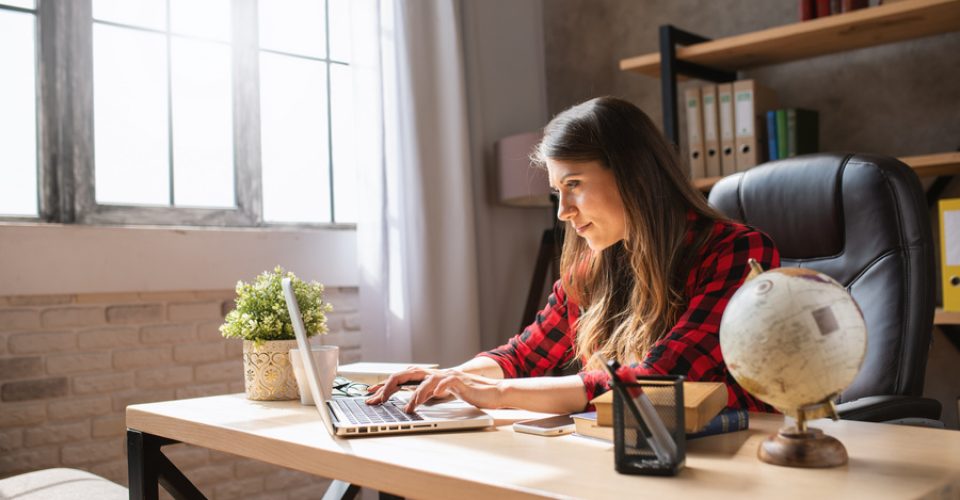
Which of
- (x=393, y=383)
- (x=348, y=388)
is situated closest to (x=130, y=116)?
(x=348, y=388)

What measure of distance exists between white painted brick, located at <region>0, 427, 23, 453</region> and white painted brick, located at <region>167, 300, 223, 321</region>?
0.49 meters

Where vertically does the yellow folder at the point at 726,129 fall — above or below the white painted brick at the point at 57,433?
above

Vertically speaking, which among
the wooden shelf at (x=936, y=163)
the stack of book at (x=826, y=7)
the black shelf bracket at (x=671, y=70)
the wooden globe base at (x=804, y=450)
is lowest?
the wooden globe base at (x=804, y=450)

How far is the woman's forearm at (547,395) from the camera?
126cm

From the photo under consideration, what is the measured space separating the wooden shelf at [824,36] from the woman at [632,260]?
1267 millimetres

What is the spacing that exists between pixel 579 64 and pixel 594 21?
186 mm

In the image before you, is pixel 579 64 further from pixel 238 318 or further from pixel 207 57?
pixel 238 318

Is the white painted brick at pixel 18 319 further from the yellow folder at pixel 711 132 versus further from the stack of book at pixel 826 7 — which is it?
the stack of book at pixel 826 7

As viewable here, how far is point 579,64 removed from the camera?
144 inches

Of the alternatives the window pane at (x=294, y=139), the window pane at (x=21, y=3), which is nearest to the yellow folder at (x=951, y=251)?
the window pane at (x=294, y=139)

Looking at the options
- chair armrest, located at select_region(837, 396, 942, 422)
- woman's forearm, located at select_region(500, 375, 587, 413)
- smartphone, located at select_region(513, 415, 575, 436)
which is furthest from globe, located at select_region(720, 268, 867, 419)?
chair armrest, located at select_region(837, 396, 942, 422)

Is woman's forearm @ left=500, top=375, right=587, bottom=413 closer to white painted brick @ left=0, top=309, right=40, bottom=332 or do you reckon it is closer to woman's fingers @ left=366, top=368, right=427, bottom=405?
woman's fingers @ left=366, top=368, right=427, bottom=405

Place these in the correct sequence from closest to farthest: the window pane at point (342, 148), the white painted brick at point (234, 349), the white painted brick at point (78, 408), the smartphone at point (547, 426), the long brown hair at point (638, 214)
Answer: the smartphone at point (547, 426), the long brown hair at point (638, 214), the white painted brick at point (78, 408), the white painted brick at point (234, 349), the window pane at point (342, 148)

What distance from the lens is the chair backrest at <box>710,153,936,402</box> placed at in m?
1.57
